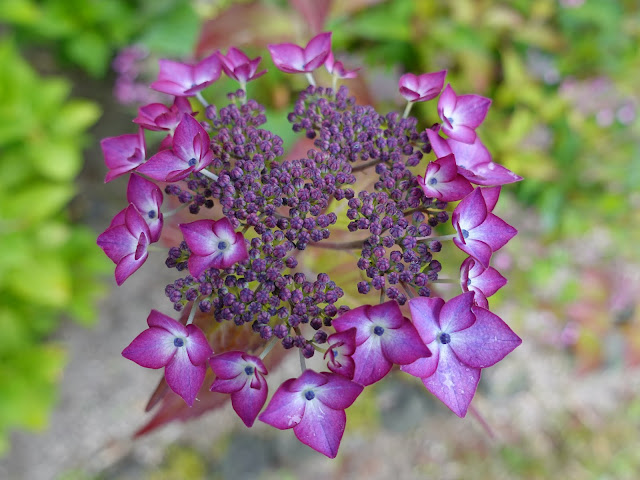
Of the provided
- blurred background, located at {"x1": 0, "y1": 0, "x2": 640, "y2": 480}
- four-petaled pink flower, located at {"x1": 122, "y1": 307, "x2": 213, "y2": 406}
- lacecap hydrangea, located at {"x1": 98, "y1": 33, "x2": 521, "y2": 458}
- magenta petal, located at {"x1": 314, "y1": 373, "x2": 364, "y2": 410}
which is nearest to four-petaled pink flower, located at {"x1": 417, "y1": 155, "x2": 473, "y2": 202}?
A: lacecap hydrangea, located at {"x1": 98, "y1": 33, "x2": 521, "y2": 458}

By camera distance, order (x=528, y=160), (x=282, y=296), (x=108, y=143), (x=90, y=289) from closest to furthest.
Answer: (x=282, y=296)
(x=108, y=143)
(x=528, y=160)
(x=90, y=289)

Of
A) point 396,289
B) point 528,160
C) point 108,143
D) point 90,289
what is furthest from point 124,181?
point 396,289

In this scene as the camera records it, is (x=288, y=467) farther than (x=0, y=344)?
Yes

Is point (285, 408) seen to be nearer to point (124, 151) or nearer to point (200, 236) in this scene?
point (200, 236)

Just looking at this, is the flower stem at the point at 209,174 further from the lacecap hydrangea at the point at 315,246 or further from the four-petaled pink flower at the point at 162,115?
the four-petaled pink flower at the point at 162,115

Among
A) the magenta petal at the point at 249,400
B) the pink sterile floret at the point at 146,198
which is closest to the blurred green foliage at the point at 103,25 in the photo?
the pink sterile floret at the point at 146,198

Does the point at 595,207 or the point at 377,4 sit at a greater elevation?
the point at 377,4

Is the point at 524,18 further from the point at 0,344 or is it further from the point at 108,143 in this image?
the point at 0,344
